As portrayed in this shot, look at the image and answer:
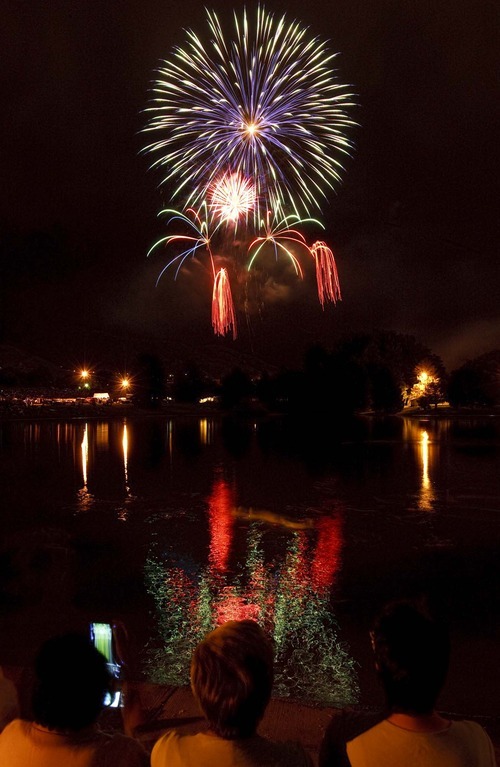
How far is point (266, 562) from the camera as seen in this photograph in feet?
33.0

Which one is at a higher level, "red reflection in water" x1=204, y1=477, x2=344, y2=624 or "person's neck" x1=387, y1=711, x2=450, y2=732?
"person's neck" x1=387, y1=711, x2=450, y2=732

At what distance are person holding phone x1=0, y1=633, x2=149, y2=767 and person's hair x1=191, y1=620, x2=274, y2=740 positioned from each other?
0.35 metres

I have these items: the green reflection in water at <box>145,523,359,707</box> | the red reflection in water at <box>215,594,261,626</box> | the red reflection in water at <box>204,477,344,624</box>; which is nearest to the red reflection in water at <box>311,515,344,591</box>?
the red reflection in water at <box>204,477,344,624</box>

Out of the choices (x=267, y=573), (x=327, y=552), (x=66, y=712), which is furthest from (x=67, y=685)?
(x=327, y=552)

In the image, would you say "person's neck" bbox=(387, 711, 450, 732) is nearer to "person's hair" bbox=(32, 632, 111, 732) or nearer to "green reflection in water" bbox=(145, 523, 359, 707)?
"person's hair" bbox=(32, 632, 111, 732)

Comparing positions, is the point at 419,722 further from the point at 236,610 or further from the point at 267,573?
the point at 267,573

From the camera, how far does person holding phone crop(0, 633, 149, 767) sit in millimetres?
2014

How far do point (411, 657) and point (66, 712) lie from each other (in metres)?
1.20

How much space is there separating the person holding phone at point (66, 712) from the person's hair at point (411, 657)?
981 millimetres

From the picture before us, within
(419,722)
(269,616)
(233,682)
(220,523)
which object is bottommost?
(269,616)

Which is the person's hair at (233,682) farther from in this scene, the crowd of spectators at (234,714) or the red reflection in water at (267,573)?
the red reflection in water at (267,573)

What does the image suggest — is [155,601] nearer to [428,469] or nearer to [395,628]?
[395,628]

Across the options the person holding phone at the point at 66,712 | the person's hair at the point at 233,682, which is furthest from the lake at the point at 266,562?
the person's hair at the point at 233,682

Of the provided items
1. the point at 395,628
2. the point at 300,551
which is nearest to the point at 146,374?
the point at 300,551
